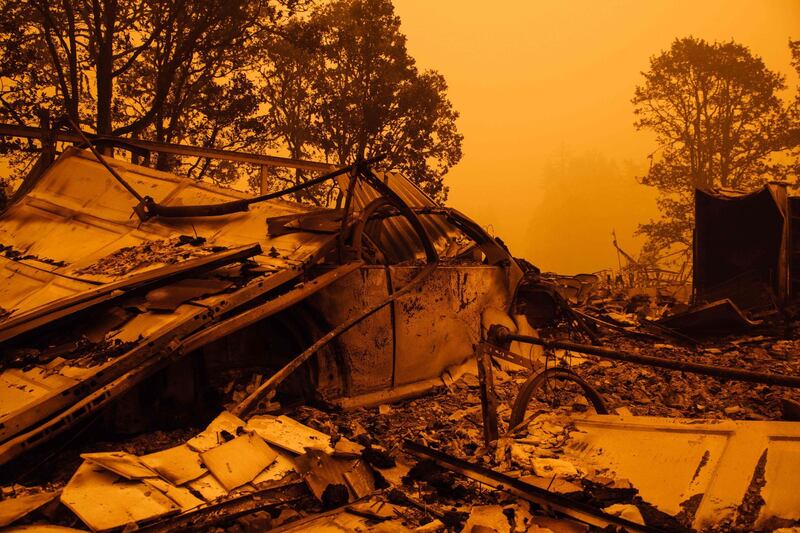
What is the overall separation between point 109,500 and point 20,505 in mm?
417

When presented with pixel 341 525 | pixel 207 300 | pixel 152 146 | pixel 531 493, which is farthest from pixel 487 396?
pixel 152 146

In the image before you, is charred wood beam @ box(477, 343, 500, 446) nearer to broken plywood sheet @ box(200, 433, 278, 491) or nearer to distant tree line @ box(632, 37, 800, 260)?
broken plywood sheet @ box(200, 433, 278, 491)

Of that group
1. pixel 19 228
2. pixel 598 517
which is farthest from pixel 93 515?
pixel 19 228

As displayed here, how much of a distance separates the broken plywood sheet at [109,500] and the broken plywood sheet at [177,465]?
0.14 m

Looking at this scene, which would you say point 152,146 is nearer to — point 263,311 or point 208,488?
point 263,311

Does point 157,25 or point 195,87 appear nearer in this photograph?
point 157,25

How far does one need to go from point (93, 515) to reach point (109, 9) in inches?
488

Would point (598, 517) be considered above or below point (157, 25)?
below

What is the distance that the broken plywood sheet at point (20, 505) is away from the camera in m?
2.54

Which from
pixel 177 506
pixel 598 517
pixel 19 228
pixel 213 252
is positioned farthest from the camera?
pixel 19 228

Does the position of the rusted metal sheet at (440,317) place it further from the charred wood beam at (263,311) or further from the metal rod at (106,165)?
the metal rod at (106,165)

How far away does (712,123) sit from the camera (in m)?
26.5

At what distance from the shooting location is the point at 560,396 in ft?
19.4

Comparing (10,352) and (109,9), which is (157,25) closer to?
(109,9)
